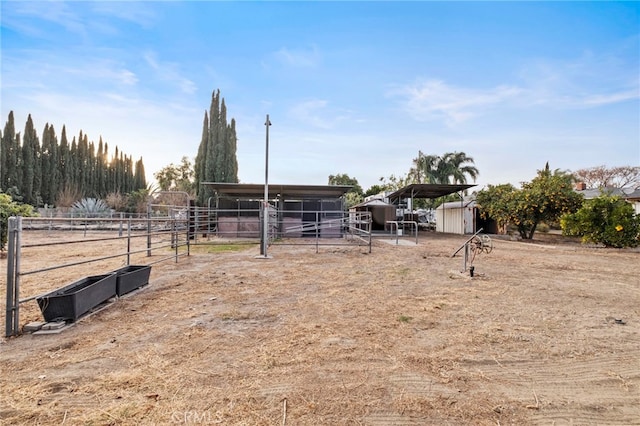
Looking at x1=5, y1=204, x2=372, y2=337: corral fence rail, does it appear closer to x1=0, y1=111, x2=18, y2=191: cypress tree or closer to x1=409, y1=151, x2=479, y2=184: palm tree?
x1=409, y1=151, x2=479, y2=184: palm tree

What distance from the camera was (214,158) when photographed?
3091 centimetres

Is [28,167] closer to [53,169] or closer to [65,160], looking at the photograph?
[53,169]

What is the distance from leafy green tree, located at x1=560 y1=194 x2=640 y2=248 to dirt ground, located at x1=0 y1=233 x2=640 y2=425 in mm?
8623

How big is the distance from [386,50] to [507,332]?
10737 millimetres

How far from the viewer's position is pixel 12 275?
9.15 ft

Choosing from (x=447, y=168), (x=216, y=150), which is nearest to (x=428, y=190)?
(x=447, y=168)

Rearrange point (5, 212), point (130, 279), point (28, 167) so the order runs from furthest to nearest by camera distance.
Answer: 1. point (28, 167)
2. point (5, 212)
3. point (130, 279)

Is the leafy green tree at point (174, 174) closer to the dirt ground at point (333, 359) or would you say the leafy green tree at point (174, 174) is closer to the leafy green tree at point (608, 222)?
the dirt ground at point (333, 359)

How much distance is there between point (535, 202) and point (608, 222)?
274 cm

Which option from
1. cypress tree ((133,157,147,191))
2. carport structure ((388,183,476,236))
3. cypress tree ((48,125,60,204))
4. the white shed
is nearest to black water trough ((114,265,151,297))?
carport structure ((388,183,476,236))

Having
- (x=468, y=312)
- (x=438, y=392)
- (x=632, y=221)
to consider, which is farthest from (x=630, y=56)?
(x=438, y=392)

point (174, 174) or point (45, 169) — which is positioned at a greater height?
point (174, 174)

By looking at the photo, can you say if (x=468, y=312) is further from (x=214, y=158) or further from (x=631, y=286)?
(x=214, y=158)

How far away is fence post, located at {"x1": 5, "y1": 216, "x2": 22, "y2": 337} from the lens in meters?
2.73
